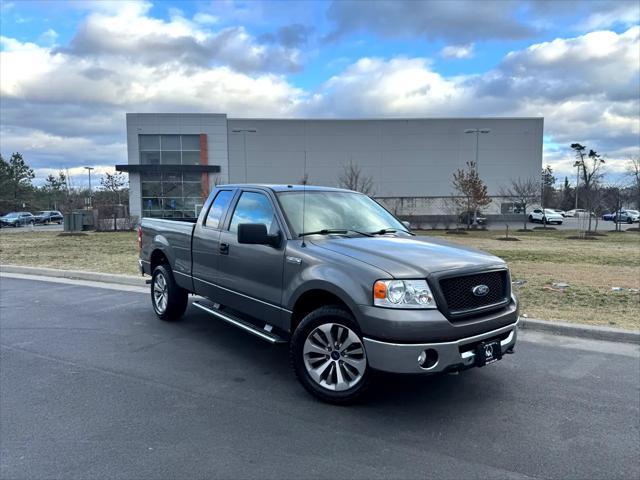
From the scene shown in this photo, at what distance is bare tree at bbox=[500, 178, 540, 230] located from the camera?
134 ft

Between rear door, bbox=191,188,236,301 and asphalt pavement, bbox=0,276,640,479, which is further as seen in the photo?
rear door, bbox=191,188,236,301

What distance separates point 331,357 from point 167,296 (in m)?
3.48

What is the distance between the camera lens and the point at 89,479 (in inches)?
116

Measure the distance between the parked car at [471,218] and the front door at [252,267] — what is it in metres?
32.8

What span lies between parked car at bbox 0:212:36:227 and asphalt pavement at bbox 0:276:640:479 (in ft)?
159

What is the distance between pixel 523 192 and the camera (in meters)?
40.8

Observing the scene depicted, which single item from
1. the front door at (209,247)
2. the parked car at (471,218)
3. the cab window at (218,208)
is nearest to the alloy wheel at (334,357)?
the front door at (209,247)

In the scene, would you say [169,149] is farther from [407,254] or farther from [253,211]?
[407,254]

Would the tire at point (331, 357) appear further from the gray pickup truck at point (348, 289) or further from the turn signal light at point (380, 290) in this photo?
the turn signal light at point (380, 290)

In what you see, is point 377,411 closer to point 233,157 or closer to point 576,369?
point 576,369

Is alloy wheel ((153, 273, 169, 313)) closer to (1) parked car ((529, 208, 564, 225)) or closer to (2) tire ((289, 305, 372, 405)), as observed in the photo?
(2) tire ((289, 305, 372, 405))

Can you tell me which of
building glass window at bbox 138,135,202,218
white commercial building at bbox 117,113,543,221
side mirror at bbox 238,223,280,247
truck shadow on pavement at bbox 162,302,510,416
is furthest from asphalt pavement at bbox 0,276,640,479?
white commercial building at bbox 117,113,543,221

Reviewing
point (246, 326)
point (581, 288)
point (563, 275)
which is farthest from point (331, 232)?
point (563, 275)

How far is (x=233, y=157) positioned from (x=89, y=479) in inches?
1842
